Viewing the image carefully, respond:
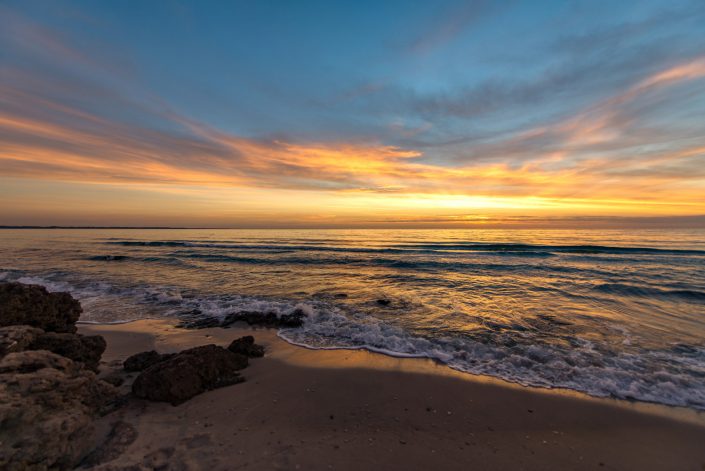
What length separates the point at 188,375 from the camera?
4867mm

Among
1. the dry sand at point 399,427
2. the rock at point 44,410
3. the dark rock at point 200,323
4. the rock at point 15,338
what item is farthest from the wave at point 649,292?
the rock at point 15,338

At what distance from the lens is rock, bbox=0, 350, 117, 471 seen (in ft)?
9.77

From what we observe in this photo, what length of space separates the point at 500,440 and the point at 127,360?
6.35 metres

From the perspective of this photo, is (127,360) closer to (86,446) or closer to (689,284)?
(86,446)

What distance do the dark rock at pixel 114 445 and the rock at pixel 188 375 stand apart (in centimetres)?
62

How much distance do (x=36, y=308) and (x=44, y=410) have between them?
159 inches

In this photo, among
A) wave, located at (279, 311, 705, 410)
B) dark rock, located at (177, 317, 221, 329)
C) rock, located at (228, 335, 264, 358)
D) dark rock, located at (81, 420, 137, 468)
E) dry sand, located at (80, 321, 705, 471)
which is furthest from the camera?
dark rock, located at (177, 317, 221, 329)

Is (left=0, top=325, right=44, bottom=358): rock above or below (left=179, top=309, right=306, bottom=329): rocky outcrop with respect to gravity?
above

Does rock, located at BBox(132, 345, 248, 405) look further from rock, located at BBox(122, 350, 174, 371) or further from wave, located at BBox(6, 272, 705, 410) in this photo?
wave, located at BBox(6, 272, 705, 410)

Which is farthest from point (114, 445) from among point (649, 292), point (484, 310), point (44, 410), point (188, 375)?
point (649, 292)

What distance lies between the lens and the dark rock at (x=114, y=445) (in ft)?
10.8

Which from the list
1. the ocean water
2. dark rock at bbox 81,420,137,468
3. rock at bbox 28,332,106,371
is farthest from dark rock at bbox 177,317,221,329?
dark rock at bbox 81,420,137,468

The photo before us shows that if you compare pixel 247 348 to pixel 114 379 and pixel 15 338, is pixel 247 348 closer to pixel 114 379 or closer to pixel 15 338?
pixel 114 379

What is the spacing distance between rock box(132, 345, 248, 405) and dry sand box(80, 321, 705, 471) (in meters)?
0.17
